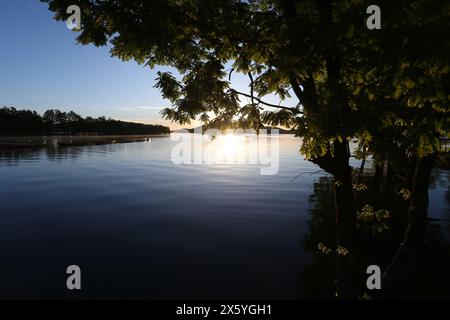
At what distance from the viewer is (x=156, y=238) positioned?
2030 cm

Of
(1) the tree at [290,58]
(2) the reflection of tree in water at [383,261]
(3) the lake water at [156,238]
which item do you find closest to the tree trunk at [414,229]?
(2) the reflection of tree in water at [383,261]

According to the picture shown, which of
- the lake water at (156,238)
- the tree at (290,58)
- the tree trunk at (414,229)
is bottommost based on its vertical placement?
the lake water at (156,238)

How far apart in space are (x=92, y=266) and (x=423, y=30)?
649 inches

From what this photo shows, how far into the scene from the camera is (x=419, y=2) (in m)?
5.21

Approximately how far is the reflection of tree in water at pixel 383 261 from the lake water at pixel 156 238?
706 mm

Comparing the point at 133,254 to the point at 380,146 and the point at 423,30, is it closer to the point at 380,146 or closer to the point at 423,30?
the point at 380,146

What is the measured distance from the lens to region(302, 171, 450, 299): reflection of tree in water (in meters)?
10.7

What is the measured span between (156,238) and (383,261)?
1336 cm

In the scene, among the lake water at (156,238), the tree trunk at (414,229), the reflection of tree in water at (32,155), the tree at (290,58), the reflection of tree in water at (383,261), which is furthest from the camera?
the reflection of tree in water at (32,155)

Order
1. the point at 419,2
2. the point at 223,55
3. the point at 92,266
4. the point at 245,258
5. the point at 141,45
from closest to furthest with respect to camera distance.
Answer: the point at 419,2
the point at 141,45
the point at 223,55
the point at 92,266
the point at 245,258

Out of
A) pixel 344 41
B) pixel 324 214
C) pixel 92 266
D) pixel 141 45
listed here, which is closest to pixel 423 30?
pixel 344 41

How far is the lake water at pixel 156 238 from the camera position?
1412 cm

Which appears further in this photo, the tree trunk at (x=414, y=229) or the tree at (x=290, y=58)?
the tree trunk at (x=414, y=229)

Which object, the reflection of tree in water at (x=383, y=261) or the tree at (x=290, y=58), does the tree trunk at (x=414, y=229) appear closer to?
the reflection of tree in water at (x=383, y=261)
